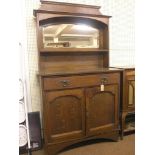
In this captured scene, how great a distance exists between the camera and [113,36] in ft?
8.99

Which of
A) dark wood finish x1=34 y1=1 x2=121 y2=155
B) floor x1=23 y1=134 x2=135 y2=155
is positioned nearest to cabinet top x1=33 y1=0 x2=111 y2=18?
dark wood finish x1=34 y1=1 x2=121 y2=155

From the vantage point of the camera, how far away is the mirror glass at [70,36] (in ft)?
7.64

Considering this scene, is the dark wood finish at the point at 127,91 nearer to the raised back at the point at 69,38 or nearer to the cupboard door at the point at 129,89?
the cupboard door at the point at 129,89

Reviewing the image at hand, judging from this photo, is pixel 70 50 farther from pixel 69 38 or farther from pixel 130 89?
pixel 130 89

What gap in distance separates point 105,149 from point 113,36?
1613mm

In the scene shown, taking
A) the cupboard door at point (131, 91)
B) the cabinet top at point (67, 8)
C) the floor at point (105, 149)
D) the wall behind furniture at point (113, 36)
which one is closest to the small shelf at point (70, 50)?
the wall behind furniture at point (113, 36)

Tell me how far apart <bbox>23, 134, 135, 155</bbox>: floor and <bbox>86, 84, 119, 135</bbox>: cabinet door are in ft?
0.67

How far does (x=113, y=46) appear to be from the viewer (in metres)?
2.76

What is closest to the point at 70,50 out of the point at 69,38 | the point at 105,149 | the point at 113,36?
the point at 69,38

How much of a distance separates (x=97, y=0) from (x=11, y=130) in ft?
7.74

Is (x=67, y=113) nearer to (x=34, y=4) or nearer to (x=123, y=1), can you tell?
(x=34, y=4)

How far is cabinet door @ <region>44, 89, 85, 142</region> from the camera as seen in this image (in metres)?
1.98

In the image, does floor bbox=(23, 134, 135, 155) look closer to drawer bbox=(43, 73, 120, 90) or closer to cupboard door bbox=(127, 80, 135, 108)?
cupboard door bbox=(127, 80, 135, 108)

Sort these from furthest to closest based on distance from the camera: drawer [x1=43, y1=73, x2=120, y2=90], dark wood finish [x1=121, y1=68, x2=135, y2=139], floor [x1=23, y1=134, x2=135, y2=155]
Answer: dark wood finish [x1=121, y1=68, x2=135, y2=139] < floor [x1=23, y1=134, x2=135, y2=155] < drawer [x1=43, y1=73, x2=120, y2=90]
